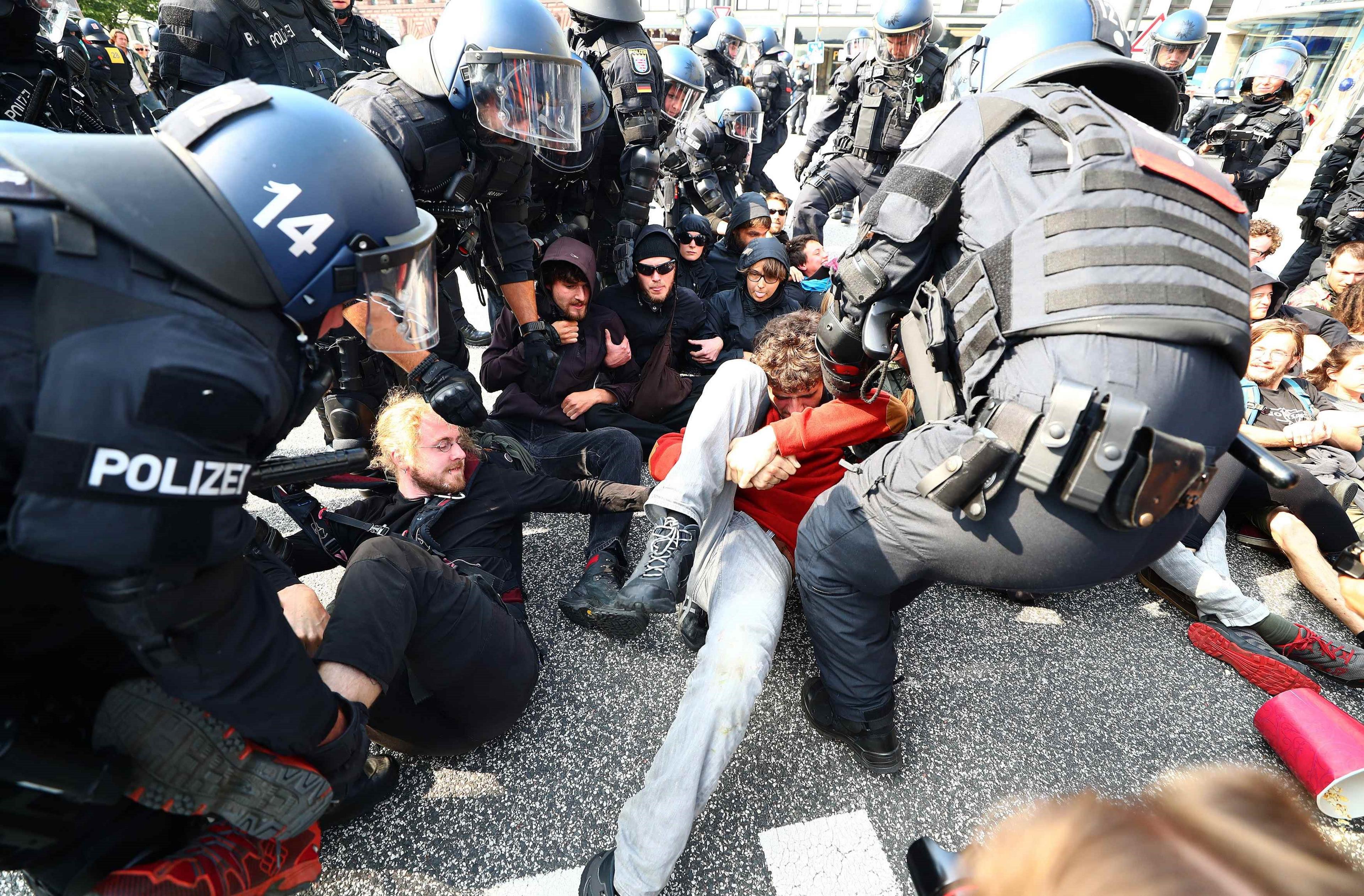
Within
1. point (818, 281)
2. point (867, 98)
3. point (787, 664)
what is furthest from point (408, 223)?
point (867, 98)

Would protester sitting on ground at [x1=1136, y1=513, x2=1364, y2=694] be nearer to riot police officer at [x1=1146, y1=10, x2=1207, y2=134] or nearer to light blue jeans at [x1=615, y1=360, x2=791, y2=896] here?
light blue jeans at [x1=615, y1=360, x2=791, y2=896]

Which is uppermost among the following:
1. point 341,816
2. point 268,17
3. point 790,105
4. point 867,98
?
point 268,17

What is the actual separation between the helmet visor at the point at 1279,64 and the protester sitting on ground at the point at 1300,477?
178 inches

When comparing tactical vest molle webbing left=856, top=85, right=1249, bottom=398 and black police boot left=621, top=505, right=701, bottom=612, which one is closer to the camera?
tactical vest molle webbing left=856, top=85, right=1249, bottom=398

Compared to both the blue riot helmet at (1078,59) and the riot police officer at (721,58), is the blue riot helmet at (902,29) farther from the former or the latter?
the blue riot helmet at (1078,59)

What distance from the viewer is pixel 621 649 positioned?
78.5 inches

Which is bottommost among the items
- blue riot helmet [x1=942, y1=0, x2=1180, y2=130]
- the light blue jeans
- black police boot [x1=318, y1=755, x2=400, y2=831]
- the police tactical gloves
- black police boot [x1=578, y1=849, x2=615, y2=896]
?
black police boot [x1=318, y1=755, x2=400, y2=831]

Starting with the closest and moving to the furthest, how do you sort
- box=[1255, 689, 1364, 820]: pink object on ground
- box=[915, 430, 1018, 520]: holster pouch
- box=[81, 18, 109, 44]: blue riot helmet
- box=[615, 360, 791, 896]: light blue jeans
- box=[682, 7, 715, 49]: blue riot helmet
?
box=[915, 430, 1018, 520]: holster pouch, box=[615, 360, 791, 896]: light blue jeans, box=[1255, 689, 1364, 820]: pink object on ground, box=[81, 18, 109, 44]: blue riot helmet, box=[682, 7, 715, 49]: blue riot helmet

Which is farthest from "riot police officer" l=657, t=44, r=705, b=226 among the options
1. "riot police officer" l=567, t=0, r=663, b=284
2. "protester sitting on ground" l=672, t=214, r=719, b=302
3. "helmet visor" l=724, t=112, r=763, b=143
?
"protester sitting on ground" l=672, t=214, r=719, b=302

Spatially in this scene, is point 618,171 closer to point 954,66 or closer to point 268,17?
point 268,17

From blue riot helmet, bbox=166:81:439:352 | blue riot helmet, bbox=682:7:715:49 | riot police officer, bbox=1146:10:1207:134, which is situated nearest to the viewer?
blue riot helmet, bbox=166:81:439:352

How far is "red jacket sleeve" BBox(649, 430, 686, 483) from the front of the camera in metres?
1.97

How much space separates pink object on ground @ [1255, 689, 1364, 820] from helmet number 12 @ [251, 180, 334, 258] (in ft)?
A: 8.22

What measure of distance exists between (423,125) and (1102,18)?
80.2 inches
